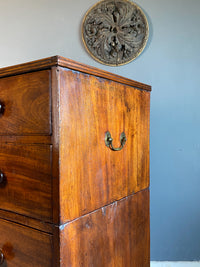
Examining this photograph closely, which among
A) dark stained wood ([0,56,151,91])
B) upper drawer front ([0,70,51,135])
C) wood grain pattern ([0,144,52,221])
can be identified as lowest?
wood grain pattern ([0,144,52,221])

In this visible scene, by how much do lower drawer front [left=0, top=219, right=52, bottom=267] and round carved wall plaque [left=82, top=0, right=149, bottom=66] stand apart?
3.56ft

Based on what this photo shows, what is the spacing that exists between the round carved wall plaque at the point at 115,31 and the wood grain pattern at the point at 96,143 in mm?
513

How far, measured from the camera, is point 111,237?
884 mm

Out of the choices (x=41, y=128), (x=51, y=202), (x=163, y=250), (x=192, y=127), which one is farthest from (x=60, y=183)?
(x=163, y=250)

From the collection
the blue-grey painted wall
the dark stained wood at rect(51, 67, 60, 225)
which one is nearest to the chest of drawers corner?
the dark stained wood at rect(51, 67, 60, 225)

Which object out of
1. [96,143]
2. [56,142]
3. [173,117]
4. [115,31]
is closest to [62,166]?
[56,142]

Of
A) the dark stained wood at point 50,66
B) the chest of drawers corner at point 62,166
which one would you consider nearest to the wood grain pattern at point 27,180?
the chest of drawers corner at point 62,166

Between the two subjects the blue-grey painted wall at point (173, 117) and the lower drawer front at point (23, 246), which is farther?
the blue-grey painted wall at point (173, 117)

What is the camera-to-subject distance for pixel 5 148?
2.63 ft

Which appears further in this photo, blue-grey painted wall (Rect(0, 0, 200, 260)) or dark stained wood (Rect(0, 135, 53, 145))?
blue-grey painted wall (Rect(0, 0, 200, 260))

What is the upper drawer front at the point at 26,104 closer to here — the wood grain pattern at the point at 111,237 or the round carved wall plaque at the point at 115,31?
the wood grain pattern at the point at 111,237

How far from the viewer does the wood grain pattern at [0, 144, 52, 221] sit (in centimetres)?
70

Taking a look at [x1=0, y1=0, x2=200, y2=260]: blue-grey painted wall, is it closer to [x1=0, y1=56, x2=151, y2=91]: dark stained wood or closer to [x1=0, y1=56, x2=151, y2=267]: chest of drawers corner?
[x1=0, y1=56, x2=151, y2=267]: chest of drawers corner

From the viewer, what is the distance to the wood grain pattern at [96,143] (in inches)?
27.7
